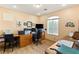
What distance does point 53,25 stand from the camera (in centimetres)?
531

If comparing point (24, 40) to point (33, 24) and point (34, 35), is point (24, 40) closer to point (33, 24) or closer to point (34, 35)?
point (34, 35)

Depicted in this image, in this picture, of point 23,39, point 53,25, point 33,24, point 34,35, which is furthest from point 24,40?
point 53,25

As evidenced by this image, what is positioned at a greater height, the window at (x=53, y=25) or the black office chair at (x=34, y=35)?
the window at (x=53, y=25)

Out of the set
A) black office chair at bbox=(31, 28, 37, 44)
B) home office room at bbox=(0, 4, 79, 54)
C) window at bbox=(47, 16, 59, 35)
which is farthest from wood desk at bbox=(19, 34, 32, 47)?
window at bbox=(47, 16, 59, 35)

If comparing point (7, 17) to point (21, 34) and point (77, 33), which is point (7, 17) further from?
point (77, 33)

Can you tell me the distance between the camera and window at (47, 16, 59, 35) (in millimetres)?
5161

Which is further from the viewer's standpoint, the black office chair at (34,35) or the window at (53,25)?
the black office chair at (34,35)

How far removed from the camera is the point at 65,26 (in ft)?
15.9

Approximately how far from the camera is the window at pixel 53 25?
16.9 feet

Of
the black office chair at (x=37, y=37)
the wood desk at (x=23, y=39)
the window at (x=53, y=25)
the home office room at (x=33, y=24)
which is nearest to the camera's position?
the home office room at (x=33, y=24)

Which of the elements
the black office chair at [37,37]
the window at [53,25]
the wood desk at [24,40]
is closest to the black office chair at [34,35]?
the black office chair at [37,37]

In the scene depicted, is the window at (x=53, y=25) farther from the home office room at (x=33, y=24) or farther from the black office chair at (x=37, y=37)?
the black office chair at (x=37, y=37)
